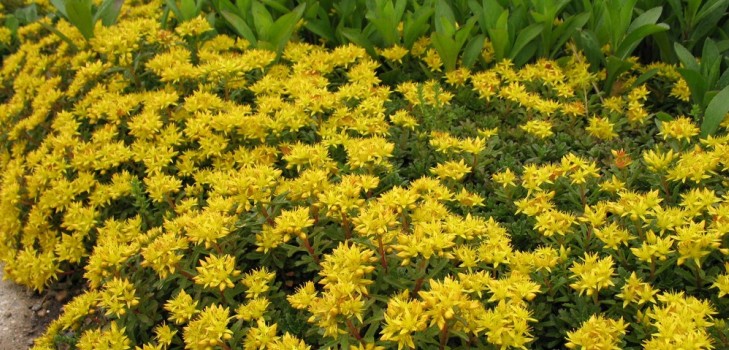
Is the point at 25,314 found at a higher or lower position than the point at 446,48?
lower

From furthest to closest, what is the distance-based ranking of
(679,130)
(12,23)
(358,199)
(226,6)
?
1. (12,23)
2. (226,6)
3. (679,130)
4. (358,199)

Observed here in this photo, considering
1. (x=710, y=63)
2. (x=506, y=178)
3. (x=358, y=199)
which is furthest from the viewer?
(x=710, y=63)

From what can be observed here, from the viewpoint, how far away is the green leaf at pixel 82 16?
4.04 m

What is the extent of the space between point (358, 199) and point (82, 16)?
2592 millimetres

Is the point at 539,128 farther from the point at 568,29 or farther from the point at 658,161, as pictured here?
the point at 568,29

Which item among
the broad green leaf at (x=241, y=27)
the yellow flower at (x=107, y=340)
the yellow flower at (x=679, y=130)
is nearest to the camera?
the yellow flower at (x=107, y=340)

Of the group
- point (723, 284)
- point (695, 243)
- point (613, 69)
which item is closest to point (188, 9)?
point (613, 69)

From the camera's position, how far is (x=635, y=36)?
11.1 ft

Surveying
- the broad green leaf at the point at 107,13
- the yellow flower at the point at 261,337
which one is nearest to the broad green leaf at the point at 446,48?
the yellow flower at the point at 261,337

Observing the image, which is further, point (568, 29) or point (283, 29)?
point (283, 29)

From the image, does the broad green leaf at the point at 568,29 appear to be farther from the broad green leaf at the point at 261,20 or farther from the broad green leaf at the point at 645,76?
the broad green leaf at the point at 261,20

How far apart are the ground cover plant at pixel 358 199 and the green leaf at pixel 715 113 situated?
16 mm

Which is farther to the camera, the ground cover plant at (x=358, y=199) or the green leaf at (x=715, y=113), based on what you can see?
the green leaf at (x=715, y=113)

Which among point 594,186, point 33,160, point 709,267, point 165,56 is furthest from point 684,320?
point 33,160
